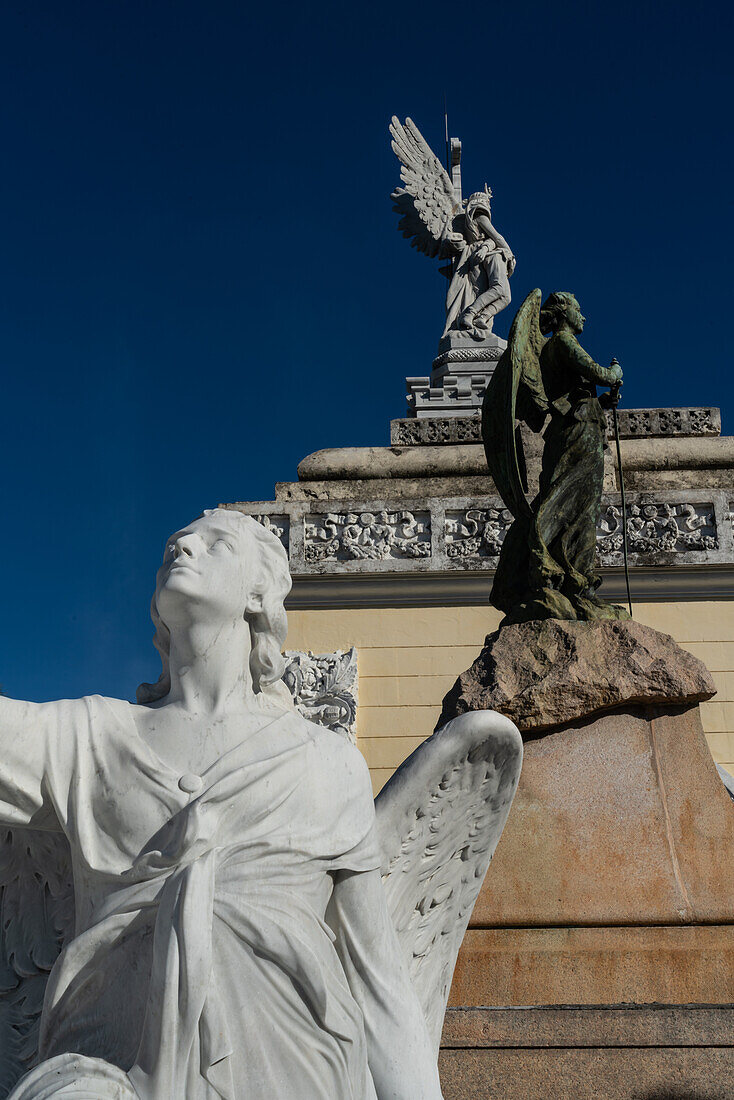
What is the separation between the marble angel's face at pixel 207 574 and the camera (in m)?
2.31

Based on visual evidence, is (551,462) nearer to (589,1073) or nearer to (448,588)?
(589,1073)

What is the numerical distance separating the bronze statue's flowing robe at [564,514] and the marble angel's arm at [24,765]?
281 cm

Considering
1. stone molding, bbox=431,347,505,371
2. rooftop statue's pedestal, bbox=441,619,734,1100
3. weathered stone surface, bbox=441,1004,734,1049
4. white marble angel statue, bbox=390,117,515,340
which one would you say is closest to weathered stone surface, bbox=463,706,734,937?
rooftop statue's pedestal, bbox=441,619,734,1100

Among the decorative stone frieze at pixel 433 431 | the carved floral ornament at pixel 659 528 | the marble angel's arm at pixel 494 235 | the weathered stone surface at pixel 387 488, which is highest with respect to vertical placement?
the marble angel's arm at pixel 494 235

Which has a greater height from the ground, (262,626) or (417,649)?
(417,649)

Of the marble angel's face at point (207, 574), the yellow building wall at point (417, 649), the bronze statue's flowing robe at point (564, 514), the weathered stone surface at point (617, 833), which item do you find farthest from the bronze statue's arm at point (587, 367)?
the yellow building wall at point (417, 649)

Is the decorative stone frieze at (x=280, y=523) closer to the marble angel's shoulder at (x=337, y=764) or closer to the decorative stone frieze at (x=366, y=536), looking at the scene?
the decorative stone frieze at (x=366, y=536)

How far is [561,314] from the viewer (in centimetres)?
528

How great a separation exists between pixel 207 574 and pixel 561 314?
11.3ft

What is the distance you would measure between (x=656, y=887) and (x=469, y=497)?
5.55m

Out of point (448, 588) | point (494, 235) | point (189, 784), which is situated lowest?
point (189, 784)

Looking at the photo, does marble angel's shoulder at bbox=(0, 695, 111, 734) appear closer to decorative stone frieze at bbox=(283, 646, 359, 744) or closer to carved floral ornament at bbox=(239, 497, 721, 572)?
decorative stone frieze at bbox=(283, 646, 359, 744)

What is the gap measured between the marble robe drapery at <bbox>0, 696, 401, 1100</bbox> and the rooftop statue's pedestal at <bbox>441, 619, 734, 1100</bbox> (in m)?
1.28

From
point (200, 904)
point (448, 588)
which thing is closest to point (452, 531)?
point (448, 588)
